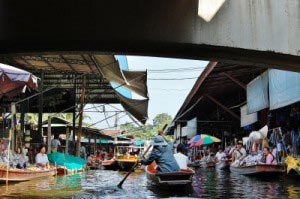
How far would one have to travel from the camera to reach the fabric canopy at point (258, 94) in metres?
16.3

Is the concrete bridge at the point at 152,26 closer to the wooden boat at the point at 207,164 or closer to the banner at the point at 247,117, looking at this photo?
the banner at the point at 247,117

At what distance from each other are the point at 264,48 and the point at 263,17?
469mm

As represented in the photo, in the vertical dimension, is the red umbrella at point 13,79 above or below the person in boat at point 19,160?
above

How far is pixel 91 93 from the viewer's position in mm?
24188

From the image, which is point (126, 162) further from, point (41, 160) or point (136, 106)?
point (41, 160)

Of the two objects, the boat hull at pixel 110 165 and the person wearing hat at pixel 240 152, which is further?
the boat hull at pixel 110 165

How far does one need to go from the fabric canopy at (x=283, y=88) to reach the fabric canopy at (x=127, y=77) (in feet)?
15.6

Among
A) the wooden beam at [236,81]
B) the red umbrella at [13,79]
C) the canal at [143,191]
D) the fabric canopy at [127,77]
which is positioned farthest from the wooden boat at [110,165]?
the red umbrella at [13,79]

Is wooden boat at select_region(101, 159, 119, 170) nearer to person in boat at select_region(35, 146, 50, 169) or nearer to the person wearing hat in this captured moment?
the person wearing hat

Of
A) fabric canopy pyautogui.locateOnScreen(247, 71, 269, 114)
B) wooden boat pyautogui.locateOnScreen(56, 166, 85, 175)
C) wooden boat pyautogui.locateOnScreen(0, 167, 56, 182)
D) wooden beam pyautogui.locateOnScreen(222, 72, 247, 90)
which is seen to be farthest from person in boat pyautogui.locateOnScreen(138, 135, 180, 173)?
wooden boat pyautogui.locateOnScreen(56, 166, 85, 175)

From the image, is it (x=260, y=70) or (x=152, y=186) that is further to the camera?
(x=260, y=70)

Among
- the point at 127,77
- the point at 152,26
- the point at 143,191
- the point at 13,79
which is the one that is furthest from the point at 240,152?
the point at 152,26

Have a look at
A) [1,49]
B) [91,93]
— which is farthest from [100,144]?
[1,49]

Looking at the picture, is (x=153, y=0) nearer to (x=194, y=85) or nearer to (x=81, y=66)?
(x=81, y=66)
